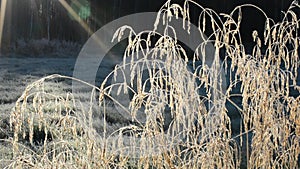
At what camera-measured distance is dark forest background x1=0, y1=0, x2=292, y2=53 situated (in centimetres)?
455

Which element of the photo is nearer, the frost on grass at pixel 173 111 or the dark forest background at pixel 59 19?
the frost on grass at pixel 173 111

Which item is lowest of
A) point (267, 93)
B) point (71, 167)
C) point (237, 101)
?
point (237, 101)

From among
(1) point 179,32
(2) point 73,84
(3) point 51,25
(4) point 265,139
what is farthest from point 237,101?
(4) point 265,139

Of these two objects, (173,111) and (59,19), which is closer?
(173,111)

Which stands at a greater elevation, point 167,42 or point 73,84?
point 167,42

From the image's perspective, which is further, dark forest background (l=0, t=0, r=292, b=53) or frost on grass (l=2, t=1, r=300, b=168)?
dark forest background (l=0, t=0, r=292, b=53)

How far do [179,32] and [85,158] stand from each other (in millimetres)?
3835

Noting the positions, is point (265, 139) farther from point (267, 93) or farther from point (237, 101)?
point (237, 101)

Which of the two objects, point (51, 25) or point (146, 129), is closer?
point (146, 129)

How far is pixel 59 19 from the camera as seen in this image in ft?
15.5

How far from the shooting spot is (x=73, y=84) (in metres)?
4.02

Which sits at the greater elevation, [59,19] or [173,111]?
[59,19]

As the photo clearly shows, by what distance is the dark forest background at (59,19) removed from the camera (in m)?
4.55

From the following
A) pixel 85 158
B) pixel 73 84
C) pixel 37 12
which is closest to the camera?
pixel 85 158
